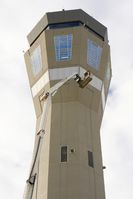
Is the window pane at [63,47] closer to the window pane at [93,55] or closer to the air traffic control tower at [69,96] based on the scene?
the air traffic control tower at [69,96]

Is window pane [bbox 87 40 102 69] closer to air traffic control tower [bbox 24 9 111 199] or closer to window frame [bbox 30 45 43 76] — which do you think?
air traffic control tower [bbox 24 9 111 199]

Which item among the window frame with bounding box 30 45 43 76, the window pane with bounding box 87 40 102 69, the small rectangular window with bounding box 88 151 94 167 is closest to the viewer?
the small rectangular window with bounding box 88 151 94 167

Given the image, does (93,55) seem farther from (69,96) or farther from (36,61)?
(36,61)

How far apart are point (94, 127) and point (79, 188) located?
5.92 m

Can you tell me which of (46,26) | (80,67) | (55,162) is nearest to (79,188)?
(55,162)

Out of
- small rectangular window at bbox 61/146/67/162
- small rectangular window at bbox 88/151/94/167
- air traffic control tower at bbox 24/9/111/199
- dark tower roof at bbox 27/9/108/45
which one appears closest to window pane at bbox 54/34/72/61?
air traffic control tower at bbox 24/9/111/199

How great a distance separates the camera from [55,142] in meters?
26.6

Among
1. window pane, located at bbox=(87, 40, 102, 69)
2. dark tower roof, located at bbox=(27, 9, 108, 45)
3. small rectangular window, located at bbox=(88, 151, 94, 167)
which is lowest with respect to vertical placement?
small rectangular window, located at bbox=(88, 151, 94, 167)

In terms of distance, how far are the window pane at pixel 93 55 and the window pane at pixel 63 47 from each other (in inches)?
59.8

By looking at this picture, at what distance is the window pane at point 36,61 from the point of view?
Answer: 3095 centimetres

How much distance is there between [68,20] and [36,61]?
4.10 m

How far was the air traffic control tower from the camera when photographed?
24516mm

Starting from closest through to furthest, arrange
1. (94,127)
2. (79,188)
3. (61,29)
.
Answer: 1. (79,188)
2. (94,127)
3. (61,29)

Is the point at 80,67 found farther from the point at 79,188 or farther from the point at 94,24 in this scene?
the point at 79,188
